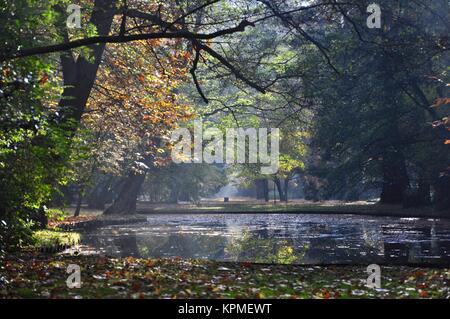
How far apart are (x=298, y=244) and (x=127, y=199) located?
26270 millimetres

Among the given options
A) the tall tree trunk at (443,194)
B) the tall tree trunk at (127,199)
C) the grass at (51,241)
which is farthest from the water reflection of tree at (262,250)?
the tall tree trunk at (127,199)

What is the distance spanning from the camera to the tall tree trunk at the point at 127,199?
144 feet

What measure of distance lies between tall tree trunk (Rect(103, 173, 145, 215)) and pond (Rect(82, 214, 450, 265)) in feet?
53.3

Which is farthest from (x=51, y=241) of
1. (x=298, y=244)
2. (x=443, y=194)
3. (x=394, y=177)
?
(x=394, y=177)

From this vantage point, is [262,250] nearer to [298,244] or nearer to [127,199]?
[298,244]

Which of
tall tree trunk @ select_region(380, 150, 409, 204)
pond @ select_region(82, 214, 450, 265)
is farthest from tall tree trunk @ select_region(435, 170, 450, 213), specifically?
pond @ select_region(82, 214, 450, 265)

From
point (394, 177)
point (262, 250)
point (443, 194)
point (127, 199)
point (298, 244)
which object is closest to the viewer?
point (262, 250)

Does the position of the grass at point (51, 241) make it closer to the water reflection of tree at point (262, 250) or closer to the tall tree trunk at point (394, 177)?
the water reflection of tree at point (262, 250)

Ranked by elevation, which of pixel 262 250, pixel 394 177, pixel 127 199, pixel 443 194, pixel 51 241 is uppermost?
pixel 394 177

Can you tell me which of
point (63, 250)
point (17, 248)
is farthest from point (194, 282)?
point (63, 250)

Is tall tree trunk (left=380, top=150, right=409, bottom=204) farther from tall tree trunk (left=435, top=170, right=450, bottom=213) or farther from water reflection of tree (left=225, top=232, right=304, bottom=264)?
water reflection of tree (left=225, top=232, right=304, bottom=264)

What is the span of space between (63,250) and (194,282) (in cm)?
905

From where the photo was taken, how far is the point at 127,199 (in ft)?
147

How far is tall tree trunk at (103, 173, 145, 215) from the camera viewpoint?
4384cm
